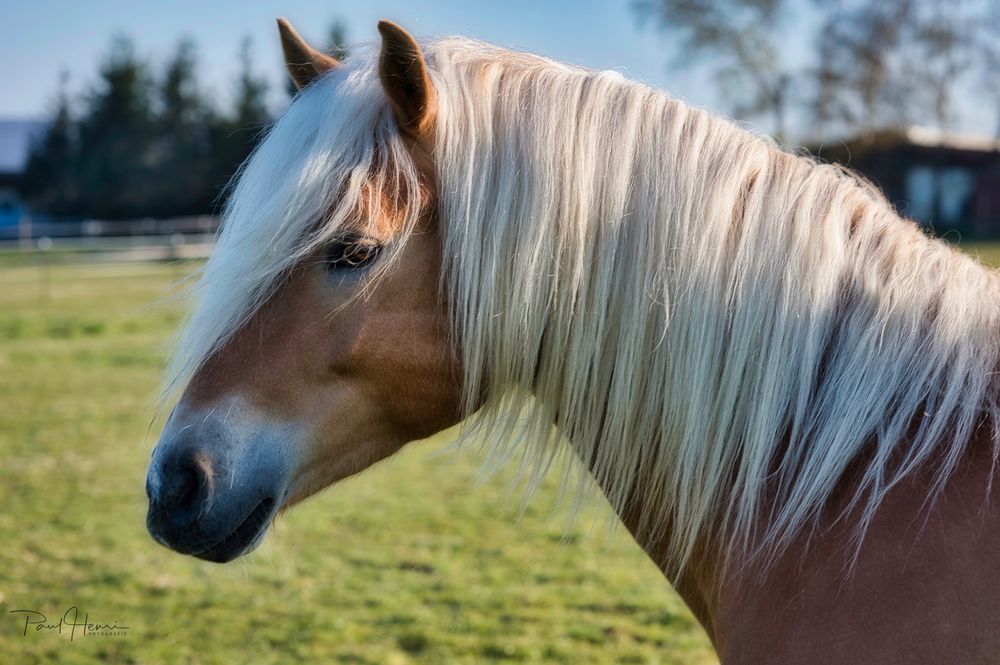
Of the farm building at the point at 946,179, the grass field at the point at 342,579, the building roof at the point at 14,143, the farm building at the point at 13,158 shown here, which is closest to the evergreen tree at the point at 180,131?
Result: the farm building at the point at 13,158

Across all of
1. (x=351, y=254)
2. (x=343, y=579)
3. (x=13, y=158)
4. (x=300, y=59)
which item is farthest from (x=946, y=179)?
(x=13, y=158)

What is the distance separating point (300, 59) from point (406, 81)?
1.80 ft

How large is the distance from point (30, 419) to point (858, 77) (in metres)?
28.0

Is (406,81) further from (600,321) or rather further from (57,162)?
(57,162)

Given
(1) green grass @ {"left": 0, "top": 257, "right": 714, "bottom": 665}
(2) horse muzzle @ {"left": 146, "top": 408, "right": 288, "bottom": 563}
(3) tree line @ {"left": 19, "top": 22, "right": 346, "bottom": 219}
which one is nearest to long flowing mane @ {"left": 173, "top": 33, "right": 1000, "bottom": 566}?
(2) horse muzzle @ {"left": 146, "top": 408, "right": 288, "bottom": 563}

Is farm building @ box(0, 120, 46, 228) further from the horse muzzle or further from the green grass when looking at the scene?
the horse muzzle

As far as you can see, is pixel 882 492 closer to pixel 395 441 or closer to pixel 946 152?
pixel 395 441

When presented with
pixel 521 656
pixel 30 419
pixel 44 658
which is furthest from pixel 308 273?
pixel 30 419

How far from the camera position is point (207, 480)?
166cm

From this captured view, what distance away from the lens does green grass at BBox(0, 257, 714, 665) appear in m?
3.71

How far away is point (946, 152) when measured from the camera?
31.2 metres

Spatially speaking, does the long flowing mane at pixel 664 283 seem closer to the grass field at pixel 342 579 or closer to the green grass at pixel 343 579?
the grass field at pixel 342 579

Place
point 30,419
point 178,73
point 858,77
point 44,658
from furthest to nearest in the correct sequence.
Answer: point 178,73
point 858,77
point 30,419
point 44,658

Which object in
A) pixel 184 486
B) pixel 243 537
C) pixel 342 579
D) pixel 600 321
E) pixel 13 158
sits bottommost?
pixel 342 579
